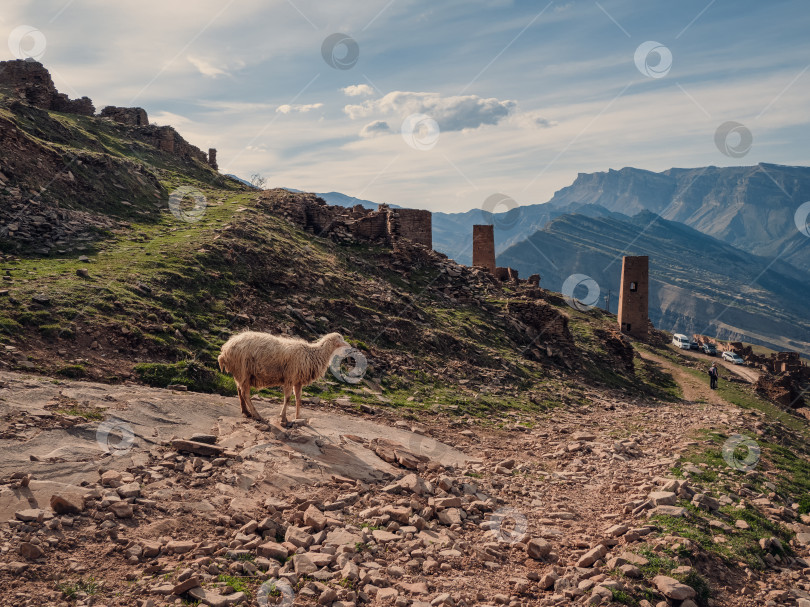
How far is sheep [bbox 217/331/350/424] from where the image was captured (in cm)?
1311

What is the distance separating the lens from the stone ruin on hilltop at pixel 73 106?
40031 mm

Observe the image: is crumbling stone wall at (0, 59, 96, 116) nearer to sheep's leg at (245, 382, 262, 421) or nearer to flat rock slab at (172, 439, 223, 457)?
sheep's leg at (245, 382, 262, 421)

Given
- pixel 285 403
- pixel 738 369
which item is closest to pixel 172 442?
pixel 285 403

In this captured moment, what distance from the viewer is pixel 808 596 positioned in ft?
30.8

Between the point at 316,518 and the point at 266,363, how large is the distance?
16.6ft

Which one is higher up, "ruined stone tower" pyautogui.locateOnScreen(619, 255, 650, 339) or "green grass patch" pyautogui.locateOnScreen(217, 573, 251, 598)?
"ruined stone tower" pyautogui.locateOnScreen(619, 255, 650, 339)

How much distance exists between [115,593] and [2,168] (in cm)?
2229

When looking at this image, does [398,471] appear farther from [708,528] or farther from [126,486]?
[708,528]

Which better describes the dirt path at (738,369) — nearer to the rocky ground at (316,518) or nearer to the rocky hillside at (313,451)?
the rocky hillside at (313,451)

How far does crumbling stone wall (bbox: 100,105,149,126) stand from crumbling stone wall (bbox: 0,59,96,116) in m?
5.41

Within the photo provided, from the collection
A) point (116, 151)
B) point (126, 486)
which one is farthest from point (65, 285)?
point (116, 151)

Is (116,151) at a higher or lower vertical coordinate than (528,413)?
higher

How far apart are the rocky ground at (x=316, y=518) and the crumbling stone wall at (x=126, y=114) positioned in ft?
159

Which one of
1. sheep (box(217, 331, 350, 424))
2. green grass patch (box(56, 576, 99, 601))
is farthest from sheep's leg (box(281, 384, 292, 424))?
green grass patch (box(56, 576, 99, 601))
